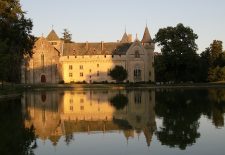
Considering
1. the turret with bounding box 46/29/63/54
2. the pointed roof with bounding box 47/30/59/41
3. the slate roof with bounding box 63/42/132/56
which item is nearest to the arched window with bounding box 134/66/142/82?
the slate roof with bounding box 63/42/132/56

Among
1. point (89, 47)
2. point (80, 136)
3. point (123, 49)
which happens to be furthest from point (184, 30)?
point (80, 136)

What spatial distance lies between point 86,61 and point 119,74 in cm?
1099

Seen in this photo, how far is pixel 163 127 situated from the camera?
59.7ft

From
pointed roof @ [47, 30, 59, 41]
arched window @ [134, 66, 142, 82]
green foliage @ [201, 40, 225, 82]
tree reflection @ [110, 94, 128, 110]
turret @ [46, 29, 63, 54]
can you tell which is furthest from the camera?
pointed roof @ [47, 30, 59, 41]

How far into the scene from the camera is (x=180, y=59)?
8231 cm

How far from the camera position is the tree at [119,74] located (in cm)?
8925

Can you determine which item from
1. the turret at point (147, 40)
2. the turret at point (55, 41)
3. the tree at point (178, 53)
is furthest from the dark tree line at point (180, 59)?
the turret at point (55, 41)

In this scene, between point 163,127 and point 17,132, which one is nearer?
point 17,132

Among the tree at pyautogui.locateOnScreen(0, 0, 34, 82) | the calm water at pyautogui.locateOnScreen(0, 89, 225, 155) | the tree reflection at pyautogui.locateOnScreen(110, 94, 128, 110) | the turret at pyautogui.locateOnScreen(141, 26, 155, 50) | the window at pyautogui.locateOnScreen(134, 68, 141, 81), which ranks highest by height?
the turret at pyautogui.locateOnScreen(141, 26, 155, 50)

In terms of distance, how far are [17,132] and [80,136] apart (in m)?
2.84

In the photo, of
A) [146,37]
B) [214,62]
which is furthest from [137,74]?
[214,62]

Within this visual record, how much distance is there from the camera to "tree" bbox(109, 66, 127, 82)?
293 ft

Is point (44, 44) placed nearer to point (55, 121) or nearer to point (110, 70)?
point (110, 70)

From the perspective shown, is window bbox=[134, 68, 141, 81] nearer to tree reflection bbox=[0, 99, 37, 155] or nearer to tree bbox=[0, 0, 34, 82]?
tree bbox=[0, 0, 34, 82]
